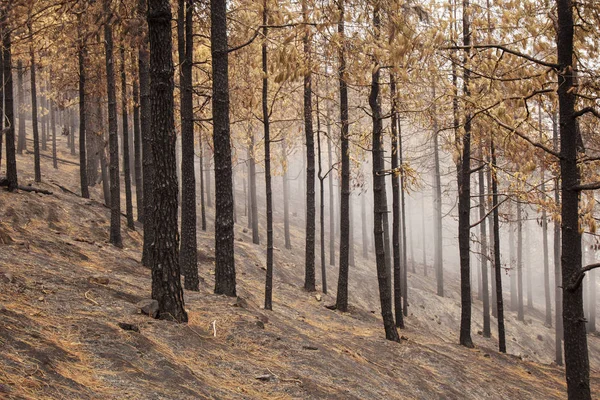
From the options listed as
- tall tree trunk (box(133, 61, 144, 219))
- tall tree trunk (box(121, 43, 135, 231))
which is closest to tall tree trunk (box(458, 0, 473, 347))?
tall tree trunk (box(133, 61, 144, 219))

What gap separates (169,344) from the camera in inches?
234

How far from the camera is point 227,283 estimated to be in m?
9.95

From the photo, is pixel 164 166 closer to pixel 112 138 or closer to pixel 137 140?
pixel 112 138

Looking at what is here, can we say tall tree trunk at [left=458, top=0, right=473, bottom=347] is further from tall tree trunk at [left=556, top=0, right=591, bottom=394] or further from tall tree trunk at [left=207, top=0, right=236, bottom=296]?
tall tree trunk at [left=207, top=0, right=236, bottom=296]

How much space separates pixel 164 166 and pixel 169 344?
2204 millimetres

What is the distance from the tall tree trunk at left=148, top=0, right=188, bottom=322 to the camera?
644cm

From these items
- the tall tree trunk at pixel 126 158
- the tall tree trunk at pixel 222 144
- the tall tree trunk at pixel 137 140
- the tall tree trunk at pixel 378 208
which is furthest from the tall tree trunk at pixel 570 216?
the tall tree trunk at pixel 137 140

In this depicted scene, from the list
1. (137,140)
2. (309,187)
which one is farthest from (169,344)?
(137,140)

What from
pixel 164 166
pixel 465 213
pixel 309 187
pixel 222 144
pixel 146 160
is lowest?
pixel 465 213

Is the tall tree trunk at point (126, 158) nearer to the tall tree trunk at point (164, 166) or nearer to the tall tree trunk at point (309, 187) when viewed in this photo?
the tall tree trunk at point (309, 187)

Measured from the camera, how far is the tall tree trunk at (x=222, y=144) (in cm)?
943

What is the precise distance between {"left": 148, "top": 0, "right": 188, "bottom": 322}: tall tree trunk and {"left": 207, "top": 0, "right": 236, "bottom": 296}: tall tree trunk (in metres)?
2.81

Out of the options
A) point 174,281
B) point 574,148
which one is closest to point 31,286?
point 174,281

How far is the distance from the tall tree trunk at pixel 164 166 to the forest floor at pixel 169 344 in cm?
40
